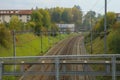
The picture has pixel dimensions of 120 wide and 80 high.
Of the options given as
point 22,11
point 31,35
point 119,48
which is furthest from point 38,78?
point 22,11

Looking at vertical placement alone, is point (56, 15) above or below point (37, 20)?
above

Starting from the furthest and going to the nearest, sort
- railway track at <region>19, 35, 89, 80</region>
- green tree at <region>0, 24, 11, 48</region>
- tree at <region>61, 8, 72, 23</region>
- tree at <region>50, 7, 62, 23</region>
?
tree at <region>61, 8, 72, 23</region>
tree at <region>50, 7, 62, 23</region>
green tree at <region>0, 24, 11, 48</region>
railway track at <region>19, 35, 89, 80</region>

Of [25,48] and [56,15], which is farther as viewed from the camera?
[56,15]

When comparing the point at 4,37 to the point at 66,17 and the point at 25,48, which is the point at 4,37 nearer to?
the point at 25,48

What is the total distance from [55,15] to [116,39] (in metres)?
103

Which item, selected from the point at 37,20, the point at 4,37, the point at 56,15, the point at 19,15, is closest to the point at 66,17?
the point at 56,15

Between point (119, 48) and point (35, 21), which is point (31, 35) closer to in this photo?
point (35, 21)

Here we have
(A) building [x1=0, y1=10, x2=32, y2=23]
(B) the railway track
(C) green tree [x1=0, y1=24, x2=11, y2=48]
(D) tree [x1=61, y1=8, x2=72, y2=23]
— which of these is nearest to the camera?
(B) the railway track

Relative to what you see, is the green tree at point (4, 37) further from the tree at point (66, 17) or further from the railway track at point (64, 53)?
the tree at point (66, 17)

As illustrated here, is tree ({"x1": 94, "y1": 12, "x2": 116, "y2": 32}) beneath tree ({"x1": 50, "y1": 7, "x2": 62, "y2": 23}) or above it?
beneath

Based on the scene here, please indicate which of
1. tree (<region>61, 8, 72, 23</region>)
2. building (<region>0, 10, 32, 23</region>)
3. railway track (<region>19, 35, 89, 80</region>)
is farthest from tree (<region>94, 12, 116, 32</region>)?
building (<region>0, 10, 32, 23</region>)

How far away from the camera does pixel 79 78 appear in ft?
90.5

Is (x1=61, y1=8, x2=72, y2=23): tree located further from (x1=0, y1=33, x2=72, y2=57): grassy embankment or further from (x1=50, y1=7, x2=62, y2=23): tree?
(x1=0, y1=33, x2=72, y2=57): grassy embankment

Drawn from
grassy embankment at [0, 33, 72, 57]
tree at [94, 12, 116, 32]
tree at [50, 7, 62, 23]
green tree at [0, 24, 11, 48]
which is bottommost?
grassy embankment at [0, 33, 72, 57]
